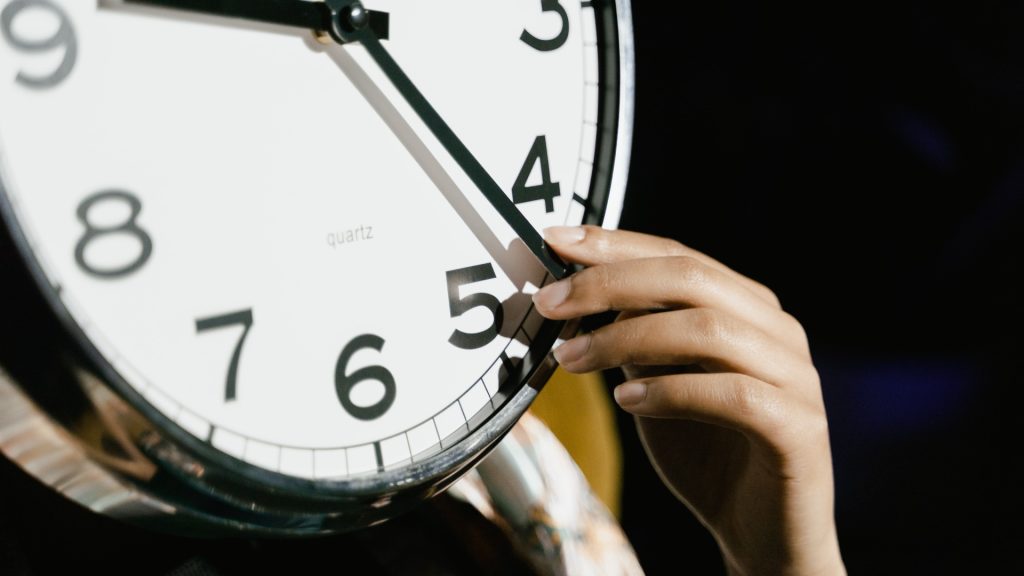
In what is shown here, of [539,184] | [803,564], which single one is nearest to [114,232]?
[539,184]

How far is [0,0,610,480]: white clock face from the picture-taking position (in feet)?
1.34

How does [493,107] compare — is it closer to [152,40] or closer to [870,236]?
[152,40]

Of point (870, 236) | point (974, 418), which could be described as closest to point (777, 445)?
point (870, 236)

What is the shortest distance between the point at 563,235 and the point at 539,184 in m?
0.05

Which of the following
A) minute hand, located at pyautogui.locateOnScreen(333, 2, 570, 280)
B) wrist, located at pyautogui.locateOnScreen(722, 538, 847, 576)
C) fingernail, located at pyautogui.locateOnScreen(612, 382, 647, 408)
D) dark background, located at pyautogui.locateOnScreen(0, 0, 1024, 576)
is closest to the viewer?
minute hand, located at pyautogui.locateOnScreen(333, 2, 570, 280)

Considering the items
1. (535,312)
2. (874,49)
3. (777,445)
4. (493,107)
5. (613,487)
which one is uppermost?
(874,49)

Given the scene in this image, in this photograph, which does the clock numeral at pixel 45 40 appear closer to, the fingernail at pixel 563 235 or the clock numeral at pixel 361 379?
the clock numeral at pixel 361 379

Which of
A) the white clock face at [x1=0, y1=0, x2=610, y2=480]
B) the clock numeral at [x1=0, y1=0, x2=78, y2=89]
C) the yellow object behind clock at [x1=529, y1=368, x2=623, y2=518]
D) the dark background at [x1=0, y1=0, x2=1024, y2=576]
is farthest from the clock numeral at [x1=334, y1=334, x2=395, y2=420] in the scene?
the dark background at [x1=0, y1=0, x2=1024, y2=576]

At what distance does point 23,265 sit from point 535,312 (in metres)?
0.36

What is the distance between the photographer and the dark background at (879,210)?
125cm

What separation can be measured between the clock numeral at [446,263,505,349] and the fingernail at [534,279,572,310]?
0.10 ft

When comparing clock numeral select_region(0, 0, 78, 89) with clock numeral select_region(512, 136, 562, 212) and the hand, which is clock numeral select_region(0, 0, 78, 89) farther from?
clock numeral select_region(512, 136, 562, 212)

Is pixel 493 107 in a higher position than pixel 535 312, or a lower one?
higher

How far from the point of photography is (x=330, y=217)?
508mm
